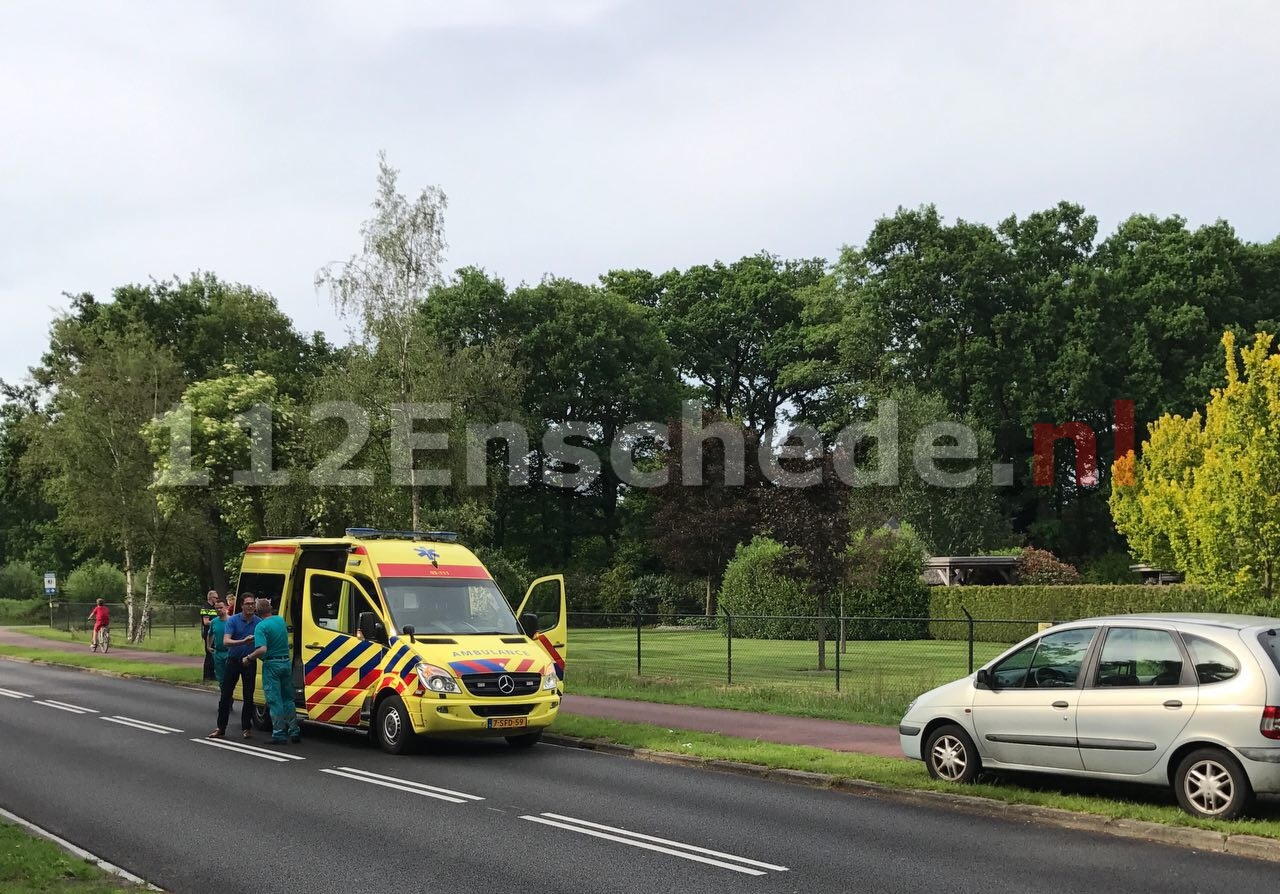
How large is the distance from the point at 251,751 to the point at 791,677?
1195 centimetres

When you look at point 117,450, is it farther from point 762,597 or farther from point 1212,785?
point 1212,785

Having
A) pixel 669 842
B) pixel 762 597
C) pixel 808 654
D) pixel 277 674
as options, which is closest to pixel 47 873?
pixel 669 842

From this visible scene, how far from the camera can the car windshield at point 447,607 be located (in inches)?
618

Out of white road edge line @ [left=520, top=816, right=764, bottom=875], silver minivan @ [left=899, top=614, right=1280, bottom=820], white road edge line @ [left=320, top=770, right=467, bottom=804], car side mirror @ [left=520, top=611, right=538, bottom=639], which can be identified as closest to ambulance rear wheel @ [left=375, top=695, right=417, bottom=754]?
white road edge line @ [left=320, top=770, right=467, bottom=804]

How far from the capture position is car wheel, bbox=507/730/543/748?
15758 millimetres

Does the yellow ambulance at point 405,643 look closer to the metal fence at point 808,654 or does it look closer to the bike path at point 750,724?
the bike path at point 750,724

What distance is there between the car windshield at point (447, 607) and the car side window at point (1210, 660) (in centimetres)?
861

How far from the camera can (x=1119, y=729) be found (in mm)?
10586

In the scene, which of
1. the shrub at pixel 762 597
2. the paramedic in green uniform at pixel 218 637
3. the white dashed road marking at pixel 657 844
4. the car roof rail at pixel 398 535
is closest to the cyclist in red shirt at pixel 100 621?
the paramedic in green uniform at pixel 218 637

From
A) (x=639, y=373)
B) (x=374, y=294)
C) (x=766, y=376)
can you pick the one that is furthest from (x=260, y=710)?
(x=766, y=376)

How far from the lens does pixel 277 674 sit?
16.1 meters

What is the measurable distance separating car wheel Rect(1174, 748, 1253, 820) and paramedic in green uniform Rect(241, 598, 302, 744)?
35.2 feet

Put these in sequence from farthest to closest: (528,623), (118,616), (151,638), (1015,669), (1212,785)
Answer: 1. (118,616)
2. (151,638)
3. (528,623)
4. (1015,669)
5. (1212,785)

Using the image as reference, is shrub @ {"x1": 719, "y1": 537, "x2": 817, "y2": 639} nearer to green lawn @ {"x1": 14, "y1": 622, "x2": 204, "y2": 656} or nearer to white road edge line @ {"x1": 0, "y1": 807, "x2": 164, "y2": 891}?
green lawn @ {"x1": 14, "y1": 622, "x2": 204, "y2": 656}
